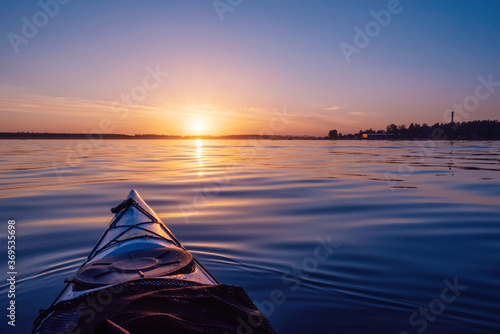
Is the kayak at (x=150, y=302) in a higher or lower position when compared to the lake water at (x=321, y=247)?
higher

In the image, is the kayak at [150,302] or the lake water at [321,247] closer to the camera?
the kayak at [150,302]

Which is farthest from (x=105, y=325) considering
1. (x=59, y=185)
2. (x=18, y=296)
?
(x=59, y=185)

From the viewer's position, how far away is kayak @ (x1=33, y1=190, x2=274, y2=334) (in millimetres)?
2217

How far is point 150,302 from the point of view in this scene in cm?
250

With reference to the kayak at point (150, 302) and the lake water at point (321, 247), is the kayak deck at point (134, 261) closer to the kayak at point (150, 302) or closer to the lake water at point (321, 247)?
the kayak at point (150, 302)

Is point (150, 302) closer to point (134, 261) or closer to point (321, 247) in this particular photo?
point (134, 261)

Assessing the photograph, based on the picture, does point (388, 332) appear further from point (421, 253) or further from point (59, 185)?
point (59, 185)

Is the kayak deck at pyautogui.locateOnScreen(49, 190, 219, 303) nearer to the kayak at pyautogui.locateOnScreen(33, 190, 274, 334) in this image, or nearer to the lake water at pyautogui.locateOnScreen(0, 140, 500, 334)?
the kayak at pyautogui.locateOnScreen(33, 190, 274, 334)

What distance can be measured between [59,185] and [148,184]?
11.7 ft

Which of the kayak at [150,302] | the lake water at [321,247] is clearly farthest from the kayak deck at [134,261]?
the lake water at [321,247]

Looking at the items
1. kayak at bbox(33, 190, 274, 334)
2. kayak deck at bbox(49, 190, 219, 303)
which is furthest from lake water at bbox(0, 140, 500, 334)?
kayak at bbox(33, 190, 274, 334)

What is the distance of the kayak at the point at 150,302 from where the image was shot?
2.22m

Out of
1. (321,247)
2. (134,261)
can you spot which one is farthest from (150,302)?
(321,247)

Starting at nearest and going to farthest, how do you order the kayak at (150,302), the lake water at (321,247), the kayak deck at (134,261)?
the kayak at (150,302), the kayak deck at (134,261), the lake water at (321,247)
